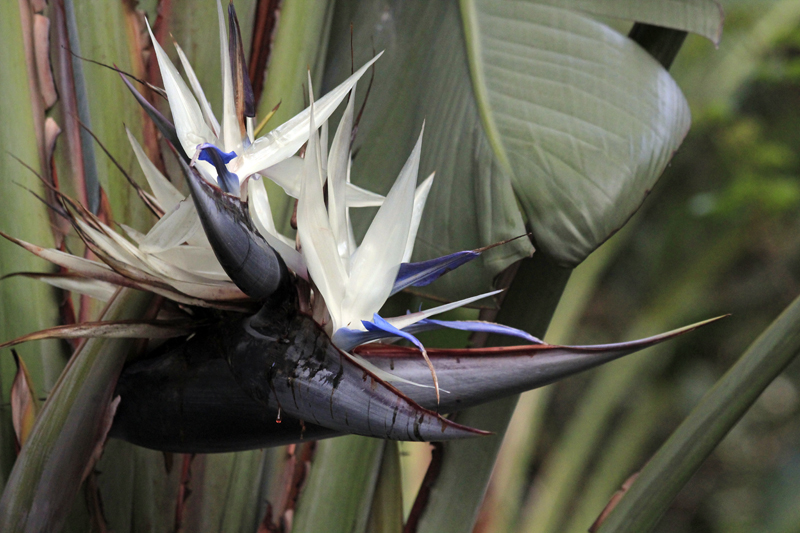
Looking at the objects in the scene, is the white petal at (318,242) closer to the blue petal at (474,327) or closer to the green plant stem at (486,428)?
the blue petal at (474,327)

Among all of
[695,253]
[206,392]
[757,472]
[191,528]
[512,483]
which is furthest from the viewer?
[757,472]

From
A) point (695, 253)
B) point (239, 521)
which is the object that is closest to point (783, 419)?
point (695, 253)

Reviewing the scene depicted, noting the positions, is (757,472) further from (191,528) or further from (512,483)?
(191,528)

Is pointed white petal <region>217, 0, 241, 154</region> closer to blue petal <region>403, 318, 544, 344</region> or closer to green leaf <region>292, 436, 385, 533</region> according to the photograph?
blue petal <region>403, 318, 544, 344</region>

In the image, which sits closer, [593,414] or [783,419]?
[593,414]

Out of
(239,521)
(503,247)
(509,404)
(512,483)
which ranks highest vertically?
(503,247)
